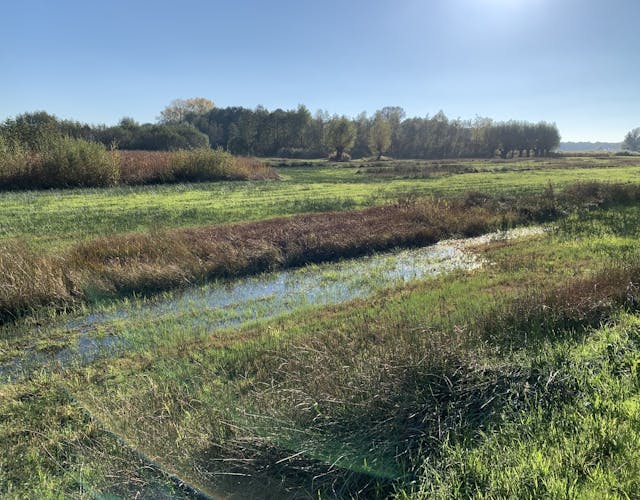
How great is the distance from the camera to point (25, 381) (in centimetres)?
651

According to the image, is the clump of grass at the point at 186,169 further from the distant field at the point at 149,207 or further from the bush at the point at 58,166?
the distant field at the point at 149,207

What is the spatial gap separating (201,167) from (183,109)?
3866 inches

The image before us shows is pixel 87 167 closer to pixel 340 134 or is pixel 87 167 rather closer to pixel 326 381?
pixel 326 381

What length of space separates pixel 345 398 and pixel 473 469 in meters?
1.56

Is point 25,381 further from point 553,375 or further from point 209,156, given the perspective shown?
point 209,156

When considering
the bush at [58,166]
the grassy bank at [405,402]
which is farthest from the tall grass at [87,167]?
the grassy bank at [405,402]

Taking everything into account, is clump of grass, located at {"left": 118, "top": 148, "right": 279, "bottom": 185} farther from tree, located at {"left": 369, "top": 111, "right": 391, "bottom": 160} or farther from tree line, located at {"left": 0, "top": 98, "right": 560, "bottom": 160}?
tree, located at {"left": 369, "top": 111, "right": 391, "bottom": 160}

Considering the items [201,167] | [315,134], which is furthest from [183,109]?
[201,167]

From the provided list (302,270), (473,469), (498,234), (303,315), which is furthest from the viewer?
A: (498,234)

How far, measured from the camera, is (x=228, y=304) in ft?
34.2

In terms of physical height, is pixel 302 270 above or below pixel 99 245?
below

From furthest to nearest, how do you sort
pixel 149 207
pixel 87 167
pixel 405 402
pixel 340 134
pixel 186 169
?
1. pixel 340 134
2. pixel 186 169
3. pixel 87 167
4. pixel 149 207
5. pixel 405 402

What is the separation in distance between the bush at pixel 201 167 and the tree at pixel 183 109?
258 ft

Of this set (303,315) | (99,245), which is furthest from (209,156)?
→ (303,315)
